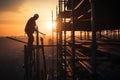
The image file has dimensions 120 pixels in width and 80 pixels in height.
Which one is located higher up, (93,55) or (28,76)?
(93,55)

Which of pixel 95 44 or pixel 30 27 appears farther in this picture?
pixel 30 27

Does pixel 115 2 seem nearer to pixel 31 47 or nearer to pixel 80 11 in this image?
pixel 80 11

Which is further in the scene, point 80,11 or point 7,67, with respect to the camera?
point 7,67

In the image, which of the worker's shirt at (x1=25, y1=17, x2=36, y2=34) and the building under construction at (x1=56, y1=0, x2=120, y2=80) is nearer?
the building under construction at (x1=56, y1=0, x2=120, y2=80)

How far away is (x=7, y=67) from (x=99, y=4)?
3422 cm

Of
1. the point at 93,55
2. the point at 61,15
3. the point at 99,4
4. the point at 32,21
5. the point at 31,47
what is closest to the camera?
the point at 93,55

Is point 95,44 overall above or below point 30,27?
below

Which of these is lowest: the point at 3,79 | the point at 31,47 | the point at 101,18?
the point at 3,79

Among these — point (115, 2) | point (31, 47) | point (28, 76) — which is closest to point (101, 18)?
point (115, 2)

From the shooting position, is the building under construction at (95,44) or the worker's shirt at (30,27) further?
the worker's shirt at (30,27)

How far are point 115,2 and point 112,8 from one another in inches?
13.6

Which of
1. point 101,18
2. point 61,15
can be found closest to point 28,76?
point 61,15

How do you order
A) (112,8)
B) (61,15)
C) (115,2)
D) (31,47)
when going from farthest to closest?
(61,15) < (31,47) < (112,8) < (115,2)

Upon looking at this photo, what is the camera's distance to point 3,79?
2753 centimetres
